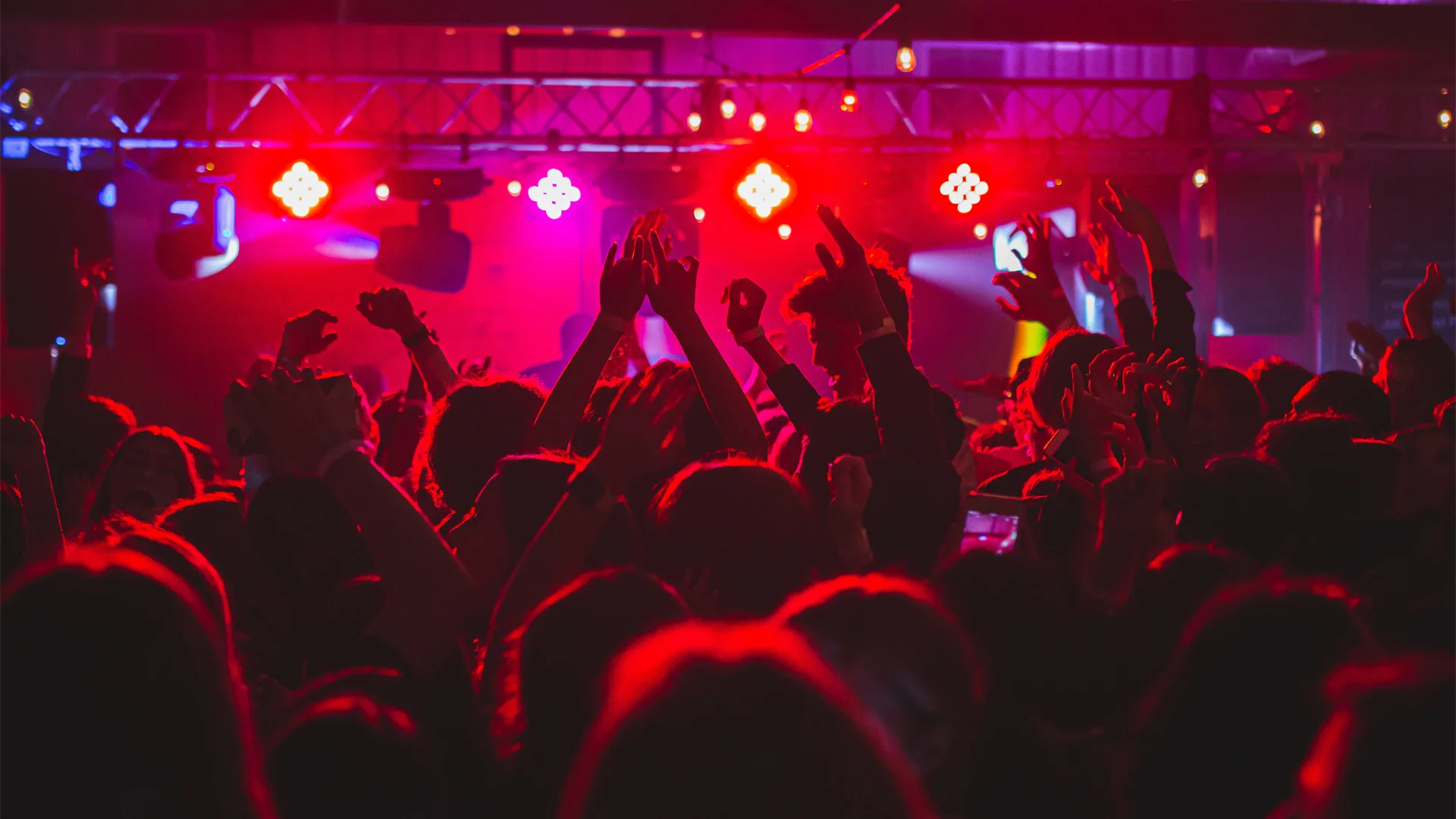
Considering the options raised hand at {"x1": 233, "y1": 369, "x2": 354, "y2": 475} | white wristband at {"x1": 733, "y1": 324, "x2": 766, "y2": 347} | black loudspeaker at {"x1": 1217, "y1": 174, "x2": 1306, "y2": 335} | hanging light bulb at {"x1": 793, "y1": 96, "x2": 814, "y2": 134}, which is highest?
hanging light bulb at {"x1": 793, "y1": 96, "x2": 814, "y2": 134}

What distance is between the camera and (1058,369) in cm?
271

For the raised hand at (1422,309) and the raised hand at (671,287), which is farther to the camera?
the raised hand at (1422,309)

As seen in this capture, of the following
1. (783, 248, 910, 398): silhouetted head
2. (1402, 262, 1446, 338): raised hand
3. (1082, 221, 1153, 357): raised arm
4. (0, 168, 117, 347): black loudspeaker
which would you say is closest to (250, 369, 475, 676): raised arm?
(783, 248, 910, 398): silhouetted head

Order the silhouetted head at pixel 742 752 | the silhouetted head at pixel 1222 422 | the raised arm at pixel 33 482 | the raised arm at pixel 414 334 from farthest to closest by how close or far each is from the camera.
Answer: the raised arm at pixel 414 334 < the silhouetted head at pixel 1222 422 < the raised arm at pixel 33 482 < the silhouetted head at pixel 742 752

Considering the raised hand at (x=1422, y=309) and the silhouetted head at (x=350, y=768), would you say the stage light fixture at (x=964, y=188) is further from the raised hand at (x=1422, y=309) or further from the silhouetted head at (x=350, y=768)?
the silhouetted head at (x=350, y=768)

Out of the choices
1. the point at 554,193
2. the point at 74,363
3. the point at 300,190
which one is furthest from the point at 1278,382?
the point at 300,190

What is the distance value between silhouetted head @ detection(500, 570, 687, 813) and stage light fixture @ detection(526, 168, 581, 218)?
7.76 meters

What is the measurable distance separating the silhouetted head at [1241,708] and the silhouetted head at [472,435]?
4.34 ft

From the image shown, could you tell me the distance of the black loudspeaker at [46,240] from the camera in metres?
8.34

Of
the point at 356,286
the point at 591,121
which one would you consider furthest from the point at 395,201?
the point at 591,121

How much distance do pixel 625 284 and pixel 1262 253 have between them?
368 inches

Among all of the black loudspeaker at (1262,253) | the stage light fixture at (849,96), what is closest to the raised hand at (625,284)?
the stage light fixture at (849,96)

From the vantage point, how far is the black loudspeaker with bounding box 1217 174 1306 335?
9727 millimetres

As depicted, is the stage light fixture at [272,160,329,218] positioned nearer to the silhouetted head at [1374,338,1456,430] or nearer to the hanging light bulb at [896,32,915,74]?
the hanging light bulb at [896,32,915,74]
